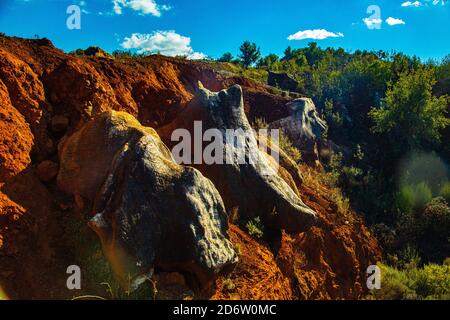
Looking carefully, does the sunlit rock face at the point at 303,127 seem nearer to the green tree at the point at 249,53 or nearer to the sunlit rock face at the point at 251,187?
the sunlit rock face at the point at 251,187

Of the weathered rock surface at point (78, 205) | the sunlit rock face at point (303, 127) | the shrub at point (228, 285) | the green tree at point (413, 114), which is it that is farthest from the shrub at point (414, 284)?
the green tree at point (413, 114)

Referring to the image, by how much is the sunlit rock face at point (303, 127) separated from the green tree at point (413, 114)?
8.97 ft

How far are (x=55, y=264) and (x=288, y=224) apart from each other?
4366 mm

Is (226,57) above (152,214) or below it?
above

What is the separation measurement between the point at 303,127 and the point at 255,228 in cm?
753

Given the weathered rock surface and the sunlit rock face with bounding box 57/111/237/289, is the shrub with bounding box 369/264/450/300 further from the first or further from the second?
the sunlit rock face with bounding box 57/111/237/289

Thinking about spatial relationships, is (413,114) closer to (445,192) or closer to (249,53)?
(445,192)

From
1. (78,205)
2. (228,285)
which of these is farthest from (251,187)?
(78,205)

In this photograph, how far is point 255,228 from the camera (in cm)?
748

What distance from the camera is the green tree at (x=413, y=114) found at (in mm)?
15109

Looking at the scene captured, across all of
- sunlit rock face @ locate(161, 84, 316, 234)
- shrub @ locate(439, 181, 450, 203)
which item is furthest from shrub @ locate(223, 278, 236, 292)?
shrub @ locate(439, 181, 450, 203)

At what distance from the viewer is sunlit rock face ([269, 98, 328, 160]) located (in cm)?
1388

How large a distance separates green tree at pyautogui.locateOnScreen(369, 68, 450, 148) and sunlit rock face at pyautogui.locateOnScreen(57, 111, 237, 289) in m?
11.6
